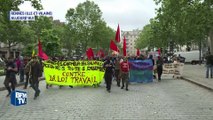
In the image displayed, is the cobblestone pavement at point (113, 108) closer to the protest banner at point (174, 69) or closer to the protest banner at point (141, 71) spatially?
the protest banner at point (141, 71)

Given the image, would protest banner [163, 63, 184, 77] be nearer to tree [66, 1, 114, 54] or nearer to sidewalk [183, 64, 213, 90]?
sidewalk [183, 64, 213, 90]

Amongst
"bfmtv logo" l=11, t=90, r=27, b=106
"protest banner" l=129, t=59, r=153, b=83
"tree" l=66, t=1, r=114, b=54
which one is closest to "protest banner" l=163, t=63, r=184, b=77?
"protest banner" l=129, t=59, r=153, b=83

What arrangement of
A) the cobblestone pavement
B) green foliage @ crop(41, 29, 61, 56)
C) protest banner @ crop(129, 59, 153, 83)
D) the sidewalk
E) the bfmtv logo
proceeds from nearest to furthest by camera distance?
the bfmtv logo → the cobblestone pavement → the sidewalk → protest banner @ crop(129, 59, 153, 83) → green foliage @ crop(41, 29, 61, 56)

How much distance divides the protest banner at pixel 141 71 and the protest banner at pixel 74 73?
3.43m

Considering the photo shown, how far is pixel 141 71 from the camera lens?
27297 millimetres

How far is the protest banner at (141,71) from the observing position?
88.5 ft

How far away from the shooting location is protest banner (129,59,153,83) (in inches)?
1062

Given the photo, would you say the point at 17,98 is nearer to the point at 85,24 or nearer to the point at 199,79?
the point at 199,79

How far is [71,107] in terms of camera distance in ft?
47.3

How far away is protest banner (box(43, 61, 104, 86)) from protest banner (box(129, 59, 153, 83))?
3.43 meters

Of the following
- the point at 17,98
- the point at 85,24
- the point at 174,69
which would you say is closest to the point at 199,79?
the point at 174,69

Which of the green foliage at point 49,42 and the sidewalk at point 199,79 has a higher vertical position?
the green foliage at point 49,42

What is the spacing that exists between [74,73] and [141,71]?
5.15m

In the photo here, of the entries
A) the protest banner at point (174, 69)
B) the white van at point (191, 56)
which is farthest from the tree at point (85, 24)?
the protest banner at point (174, 69)
